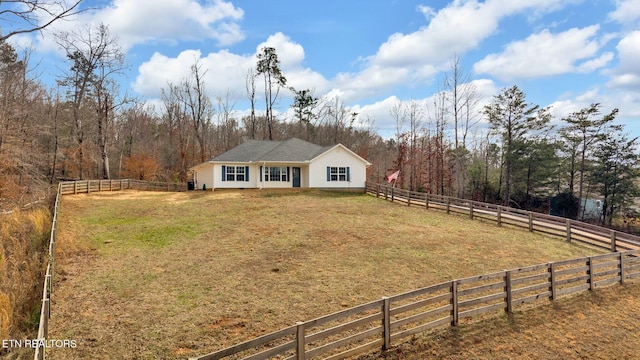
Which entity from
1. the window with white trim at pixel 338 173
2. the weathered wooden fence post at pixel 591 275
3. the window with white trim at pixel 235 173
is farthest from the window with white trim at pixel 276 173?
the weathered wooden fence post at pixel 591 275

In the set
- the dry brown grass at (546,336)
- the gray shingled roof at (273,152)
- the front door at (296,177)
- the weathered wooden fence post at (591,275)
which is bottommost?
the dry brown grass at (546,336)

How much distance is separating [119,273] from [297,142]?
24.8 m

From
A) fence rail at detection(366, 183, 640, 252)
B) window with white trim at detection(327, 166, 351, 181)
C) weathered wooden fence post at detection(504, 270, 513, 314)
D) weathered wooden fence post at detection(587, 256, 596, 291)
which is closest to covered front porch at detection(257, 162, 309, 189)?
window with white trim at detection(327, 166, 351, 181)

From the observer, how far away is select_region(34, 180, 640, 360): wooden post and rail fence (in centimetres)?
552

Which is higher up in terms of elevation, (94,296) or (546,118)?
(546,118)

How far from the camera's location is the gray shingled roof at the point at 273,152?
1166 inches

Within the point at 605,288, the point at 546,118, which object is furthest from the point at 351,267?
the point at 546,118

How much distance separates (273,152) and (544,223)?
21.1m

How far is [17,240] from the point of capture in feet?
42.9

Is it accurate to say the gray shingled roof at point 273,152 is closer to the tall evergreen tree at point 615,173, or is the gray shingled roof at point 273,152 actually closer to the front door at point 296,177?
the front door at point 296,177

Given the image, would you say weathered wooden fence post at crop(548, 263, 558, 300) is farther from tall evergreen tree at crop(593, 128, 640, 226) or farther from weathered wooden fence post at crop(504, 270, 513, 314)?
tall evergreen tree at crop(593, 128, 640, 226)

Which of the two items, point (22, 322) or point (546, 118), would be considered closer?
point (22, 322)

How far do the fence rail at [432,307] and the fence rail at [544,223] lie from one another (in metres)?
0.06

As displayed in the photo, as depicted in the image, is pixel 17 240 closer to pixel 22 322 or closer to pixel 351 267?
pixel 22 322
